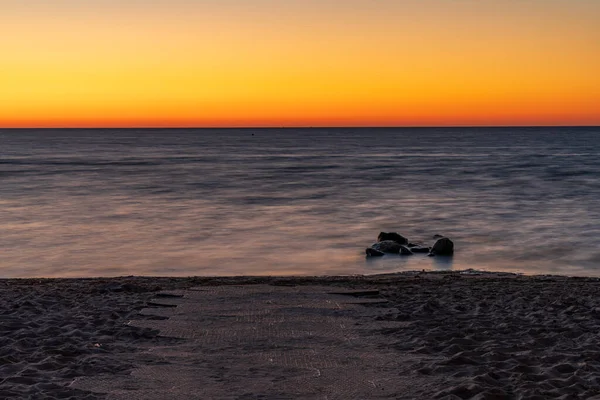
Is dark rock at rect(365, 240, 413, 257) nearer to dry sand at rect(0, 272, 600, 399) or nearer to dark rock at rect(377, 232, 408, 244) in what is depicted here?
dark rock at rect(377, 232, 408, 244)

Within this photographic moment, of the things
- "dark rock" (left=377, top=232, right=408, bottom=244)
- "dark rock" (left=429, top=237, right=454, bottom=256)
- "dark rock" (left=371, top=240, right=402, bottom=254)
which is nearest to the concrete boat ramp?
"dark rock" (left=371, top=240, right=402, bottom=254)

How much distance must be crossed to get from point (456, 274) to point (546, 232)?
1084 centimetres

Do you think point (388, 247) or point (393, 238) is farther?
point (393, 238)

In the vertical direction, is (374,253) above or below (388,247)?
below

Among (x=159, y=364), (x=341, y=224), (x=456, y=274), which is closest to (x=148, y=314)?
(x=159, y=364)

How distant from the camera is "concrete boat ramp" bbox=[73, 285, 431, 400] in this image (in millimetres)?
7293

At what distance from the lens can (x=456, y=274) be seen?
1605cm

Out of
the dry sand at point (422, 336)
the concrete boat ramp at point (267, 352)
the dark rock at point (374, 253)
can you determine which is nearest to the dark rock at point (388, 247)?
the dark rock at point (374, 253)

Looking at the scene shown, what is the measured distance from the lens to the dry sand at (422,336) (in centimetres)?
740

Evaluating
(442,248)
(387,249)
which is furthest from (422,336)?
(442,248)

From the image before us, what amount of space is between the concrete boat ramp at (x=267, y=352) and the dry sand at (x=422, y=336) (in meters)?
0.13

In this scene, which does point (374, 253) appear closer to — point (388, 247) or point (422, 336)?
point (388, 247)

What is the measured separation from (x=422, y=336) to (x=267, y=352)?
2125 mm

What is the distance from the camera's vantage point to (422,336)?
934cm
